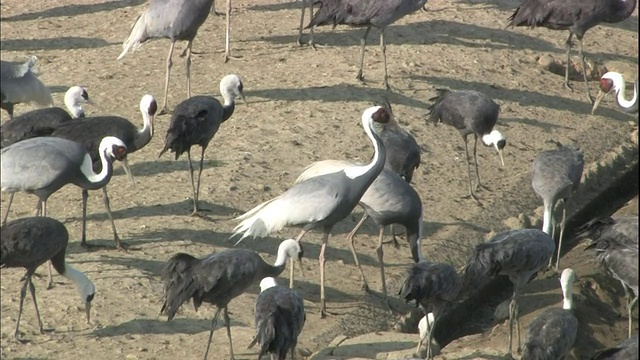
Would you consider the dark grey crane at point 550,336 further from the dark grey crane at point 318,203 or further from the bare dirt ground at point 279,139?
the dark grey crane at point 318,203

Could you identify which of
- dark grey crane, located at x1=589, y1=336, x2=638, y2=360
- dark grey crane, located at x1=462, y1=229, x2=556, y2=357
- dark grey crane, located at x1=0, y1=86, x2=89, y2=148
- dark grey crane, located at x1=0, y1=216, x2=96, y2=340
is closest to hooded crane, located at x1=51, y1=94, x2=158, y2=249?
dark grey crane, located at x1=0, y1=86, x2=89, y2=148

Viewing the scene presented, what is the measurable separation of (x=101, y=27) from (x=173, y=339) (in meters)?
7.95

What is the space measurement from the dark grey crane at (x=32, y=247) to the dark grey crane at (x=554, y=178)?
4.38 m

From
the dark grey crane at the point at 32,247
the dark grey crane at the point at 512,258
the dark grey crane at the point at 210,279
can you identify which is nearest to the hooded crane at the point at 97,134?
the dark grey crane at the point at 32,247

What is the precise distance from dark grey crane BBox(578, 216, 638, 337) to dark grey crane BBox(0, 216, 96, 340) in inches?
168

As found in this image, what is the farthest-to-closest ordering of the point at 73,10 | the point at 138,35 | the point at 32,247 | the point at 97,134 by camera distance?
1. the point at 73,10
2. the point at 138,35
3. the point at 97,134
4. the point at 32,247

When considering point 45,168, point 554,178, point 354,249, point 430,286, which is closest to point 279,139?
point 354,249

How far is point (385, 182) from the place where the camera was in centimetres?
1180

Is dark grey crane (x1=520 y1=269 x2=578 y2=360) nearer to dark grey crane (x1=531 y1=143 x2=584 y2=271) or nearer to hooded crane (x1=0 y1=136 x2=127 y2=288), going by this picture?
dark grey crane (x1=531 y1=143 x2=584 y2=271)

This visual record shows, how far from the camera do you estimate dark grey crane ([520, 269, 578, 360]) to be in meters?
10.0

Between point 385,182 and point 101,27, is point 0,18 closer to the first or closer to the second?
point 101,27

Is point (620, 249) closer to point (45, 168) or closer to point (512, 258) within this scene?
point (512, 258)

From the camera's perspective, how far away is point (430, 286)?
402 inches

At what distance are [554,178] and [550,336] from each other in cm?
277
